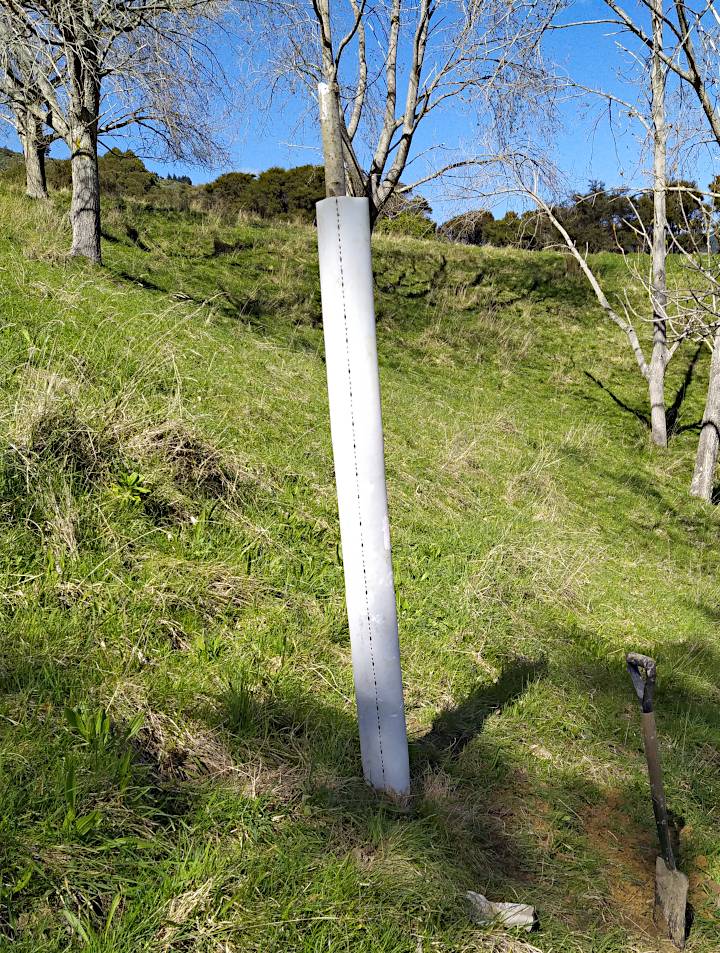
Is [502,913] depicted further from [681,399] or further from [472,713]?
[681,399]

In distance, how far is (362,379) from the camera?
90.8 inches

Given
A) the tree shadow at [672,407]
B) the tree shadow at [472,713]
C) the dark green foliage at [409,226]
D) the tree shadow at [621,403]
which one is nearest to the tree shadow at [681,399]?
the tree shadow at [672,407]

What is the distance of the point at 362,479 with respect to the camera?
7.76ft

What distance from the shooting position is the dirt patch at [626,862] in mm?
2459

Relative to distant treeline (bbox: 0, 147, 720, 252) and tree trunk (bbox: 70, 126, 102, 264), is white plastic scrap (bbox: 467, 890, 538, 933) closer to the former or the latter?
tree trunk (bbox: 70, 126, 102, 264)

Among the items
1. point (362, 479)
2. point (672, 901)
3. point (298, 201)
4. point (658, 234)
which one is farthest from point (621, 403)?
point (298, 201)

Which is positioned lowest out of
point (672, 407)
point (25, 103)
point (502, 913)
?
point (502, 913)

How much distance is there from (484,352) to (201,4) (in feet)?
19.7

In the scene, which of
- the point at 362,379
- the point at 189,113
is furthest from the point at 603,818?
the point at 189,113

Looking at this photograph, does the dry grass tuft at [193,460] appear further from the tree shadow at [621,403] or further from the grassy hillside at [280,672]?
the tree shadow at [621,403]

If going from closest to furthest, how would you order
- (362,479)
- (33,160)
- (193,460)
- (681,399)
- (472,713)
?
(362,479), (472,713), (193,460), (33,160), (681,399)

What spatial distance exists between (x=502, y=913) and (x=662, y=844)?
661mm

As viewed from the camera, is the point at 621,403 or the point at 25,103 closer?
the point at 25,103

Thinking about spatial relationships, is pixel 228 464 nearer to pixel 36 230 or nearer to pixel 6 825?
pixel 6 825
